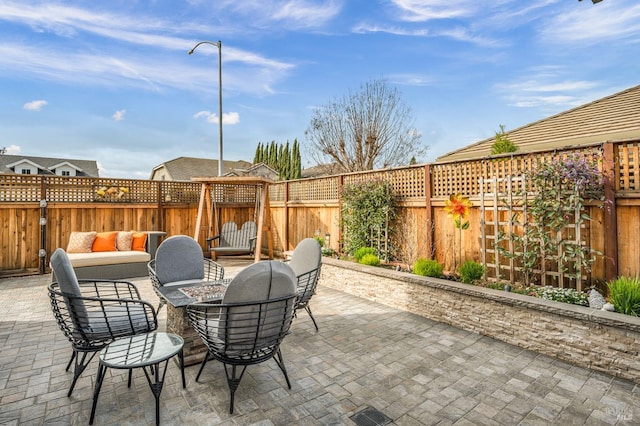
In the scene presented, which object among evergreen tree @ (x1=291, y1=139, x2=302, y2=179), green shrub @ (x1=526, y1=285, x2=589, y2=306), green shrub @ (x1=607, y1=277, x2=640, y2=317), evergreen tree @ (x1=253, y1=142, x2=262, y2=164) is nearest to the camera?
green shrub @ (x1=607, y1=277, x2=640, y2=317)

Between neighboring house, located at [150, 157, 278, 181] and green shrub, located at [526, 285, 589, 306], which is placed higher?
neighboring house, located at [150, 157, 278, 181]

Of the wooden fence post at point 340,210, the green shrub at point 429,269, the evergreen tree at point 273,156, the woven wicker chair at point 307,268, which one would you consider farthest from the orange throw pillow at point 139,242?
the evergreen tree at point 273,156

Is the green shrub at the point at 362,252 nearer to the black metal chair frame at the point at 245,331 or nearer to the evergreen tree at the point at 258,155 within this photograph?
the black metal chair frame at the point at 245,331

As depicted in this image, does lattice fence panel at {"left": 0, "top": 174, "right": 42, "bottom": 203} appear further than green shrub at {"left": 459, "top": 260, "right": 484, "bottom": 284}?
Yes

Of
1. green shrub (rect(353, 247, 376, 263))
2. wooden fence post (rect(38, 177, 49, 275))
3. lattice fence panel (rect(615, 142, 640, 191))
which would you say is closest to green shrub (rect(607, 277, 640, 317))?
lattice fence panel (rect(615, 142, 640, 191))

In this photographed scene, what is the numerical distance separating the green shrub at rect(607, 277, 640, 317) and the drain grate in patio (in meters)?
2.30

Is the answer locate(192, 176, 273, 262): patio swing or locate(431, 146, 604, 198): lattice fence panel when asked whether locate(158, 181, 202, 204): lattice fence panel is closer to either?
locate(192, 176, 273, 262): patio swing

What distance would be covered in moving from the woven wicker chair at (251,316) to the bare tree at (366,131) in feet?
37.6

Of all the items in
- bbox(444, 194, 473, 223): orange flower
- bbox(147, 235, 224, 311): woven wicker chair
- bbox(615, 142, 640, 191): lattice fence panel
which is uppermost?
bbox(615, 142, 640, 191): lattice fence panel

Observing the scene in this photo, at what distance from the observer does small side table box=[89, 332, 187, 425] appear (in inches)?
70.0

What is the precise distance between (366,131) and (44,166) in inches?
918

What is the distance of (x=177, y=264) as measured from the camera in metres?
3.36

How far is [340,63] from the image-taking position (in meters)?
11.1

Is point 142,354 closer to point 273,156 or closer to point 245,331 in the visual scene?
point 245,331
